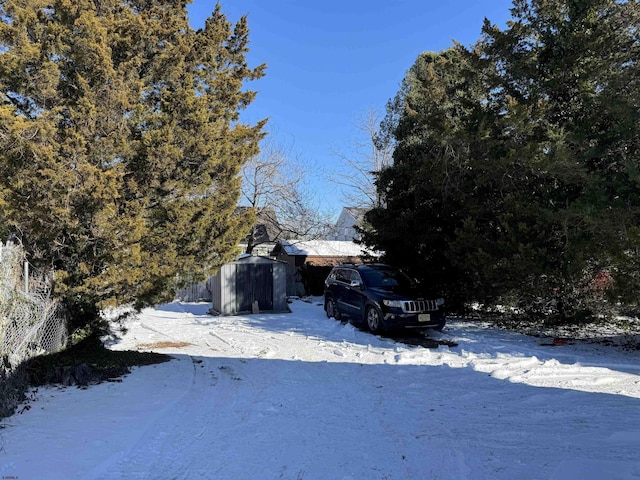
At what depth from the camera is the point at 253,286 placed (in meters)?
15.9

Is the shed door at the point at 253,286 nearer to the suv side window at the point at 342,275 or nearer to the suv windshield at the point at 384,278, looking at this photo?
the suv side window at the point at 342,275

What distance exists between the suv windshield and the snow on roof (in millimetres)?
13897

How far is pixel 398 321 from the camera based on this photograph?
10469 mm

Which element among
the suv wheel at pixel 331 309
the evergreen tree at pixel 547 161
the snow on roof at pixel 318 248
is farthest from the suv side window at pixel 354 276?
the snow on roof at pixel 318 248

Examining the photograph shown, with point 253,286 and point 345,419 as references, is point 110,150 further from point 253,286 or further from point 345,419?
point 253,286

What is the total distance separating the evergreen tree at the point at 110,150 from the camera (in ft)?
19.5

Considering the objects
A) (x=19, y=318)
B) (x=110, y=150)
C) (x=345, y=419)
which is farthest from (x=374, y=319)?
(x=19, y=318)

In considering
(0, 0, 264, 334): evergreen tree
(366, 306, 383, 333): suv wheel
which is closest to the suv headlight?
(366, 306, 383, 333): suv wheel

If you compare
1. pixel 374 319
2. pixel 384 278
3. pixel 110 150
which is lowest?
pixel 374 319

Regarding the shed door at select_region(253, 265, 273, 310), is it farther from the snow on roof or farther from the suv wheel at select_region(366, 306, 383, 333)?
the snow on roof

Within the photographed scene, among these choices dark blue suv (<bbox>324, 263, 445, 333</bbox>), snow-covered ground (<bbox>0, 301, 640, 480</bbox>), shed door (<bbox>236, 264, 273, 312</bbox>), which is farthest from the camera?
shed door (<bbox>236, 264, 273, 312</bbox>)

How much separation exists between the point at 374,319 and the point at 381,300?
63 centimetres

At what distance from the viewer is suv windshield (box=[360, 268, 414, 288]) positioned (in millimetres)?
11719

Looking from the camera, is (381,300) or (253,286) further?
(253,286)
